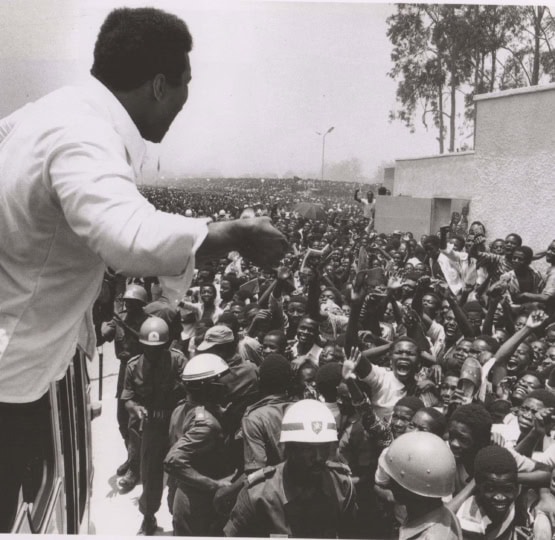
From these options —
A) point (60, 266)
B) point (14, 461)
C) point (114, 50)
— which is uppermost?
point (114, 50)

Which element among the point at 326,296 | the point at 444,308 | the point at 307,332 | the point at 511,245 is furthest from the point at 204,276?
the point at 511,245

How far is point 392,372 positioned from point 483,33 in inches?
191

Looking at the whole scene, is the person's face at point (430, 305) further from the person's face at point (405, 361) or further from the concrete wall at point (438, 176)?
the concrete wall at point (438, 176)

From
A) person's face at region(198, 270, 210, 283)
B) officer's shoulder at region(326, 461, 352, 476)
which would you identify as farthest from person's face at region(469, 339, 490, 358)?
person's face at region(198, 270, 210, 283)

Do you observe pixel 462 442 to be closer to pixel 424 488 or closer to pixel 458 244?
pixel 424 488

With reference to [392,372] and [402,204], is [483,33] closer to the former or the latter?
[392,372]

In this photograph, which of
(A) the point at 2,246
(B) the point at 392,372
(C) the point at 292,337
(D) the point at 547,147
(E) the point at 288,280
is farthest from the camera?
(D) the point at 547,147

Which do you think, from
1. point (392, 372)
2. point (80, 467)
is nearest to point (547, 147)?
point (392, 372)

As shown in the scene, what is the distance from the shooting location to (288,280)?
7.23 meters

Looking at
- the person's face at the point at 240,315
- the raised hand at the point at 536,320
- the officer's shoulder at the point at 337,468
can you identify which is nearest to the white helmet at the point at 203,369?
the officer's shoulder at the point at 337,468

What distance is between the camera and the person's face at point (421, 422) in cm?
362

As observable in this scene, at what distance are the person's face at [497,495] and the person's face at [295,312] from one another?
3.42 meters

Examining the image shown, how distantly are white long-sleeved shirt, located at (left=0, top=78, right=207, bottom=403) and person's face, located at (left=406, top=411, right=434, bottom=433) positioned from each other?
2531 millimetres

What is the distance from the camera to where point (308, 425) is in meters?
2.97
